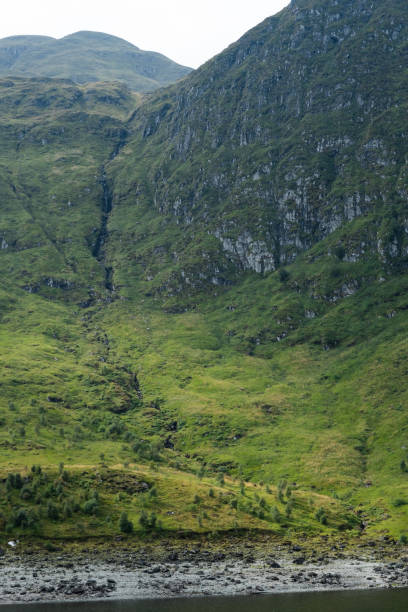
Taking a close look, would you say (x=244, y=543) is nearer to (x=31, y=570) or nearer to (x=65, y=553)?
(x=65, y=553)

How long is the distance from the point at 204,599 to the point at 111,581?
18939 millimetres

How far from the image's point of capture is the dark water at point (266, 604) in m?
86.2

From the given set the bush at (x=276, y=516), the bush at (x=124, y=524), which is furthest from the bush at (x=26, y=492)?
the bush at (x=276, y=516)

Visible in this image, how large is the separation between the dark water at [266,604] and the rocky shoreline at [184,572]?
3.56 meters

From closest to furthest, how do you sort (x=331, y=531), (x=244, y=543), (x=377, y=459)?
1. (x=244, y=543)
2. (x=331, y=531)
3. (x=377, y=459)

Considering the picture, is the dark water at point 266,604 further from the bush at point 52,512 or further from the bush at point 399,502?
the bush at point 399,502

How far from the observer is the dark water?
8625 centimetres

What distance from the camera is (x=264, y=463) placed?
199375 millimetres

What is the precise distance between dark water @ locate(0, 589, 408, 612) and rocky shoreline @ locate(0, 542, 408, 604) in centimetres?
356

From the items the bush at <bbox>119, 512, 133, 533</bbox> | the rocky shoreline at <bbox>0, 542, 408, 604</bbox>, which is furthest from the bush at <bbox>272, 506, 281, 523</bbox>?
the bush at <bbox>119, 512, 133, 533</bbox>

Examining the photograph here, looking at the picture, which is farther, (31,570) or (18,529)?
(18,529)

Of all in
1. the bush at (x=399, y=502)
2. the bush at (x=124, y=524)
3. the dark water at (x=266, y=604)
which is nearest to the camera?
the dark water at (x=266, y=604)

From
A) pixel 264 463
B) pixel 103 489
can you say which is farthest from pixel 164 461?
pixel 103 489

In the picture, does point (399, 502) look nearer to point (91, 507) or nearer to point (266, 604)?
point (266, 604)
